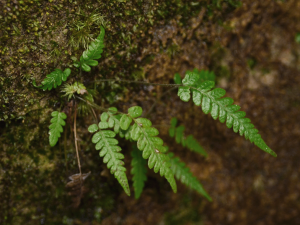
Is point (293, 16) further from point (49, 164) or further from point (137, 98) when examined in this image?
point (49, 164)

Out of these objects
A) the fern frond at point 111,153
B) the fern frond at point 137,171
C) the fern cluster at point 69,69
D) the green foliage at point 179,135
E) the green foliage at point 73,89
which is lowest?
the fern frond at point 137,171

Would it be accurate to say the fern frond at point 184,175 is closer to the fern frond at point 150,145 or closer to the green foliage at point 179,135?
the green foliage at point 179,135

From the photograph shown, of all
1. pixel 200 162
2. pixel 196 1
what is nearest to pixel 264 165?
pixel 200 162

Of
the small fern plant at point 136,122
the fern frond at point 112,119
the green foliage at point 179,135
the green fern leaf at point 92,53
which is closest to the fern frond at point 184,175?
the green foliage at point 179,135

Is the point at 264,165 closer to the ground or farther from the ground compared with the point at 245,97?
closer to the ground

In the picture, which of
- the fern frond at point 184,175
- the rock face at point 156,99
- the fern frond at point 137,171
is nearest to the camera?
the rock face at point 156,99

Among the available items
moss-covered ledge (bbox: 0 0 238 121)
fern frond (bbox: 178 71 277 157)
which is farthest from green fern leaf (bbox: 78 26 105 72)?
Answer: fern frond (bbox: 178 71 277 157)

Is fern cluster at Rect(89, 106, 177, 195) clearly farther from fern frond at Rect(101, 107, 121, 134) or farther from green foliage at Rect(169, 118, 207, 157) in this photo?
green foliage at Rect(169, 118, 207, 157)
